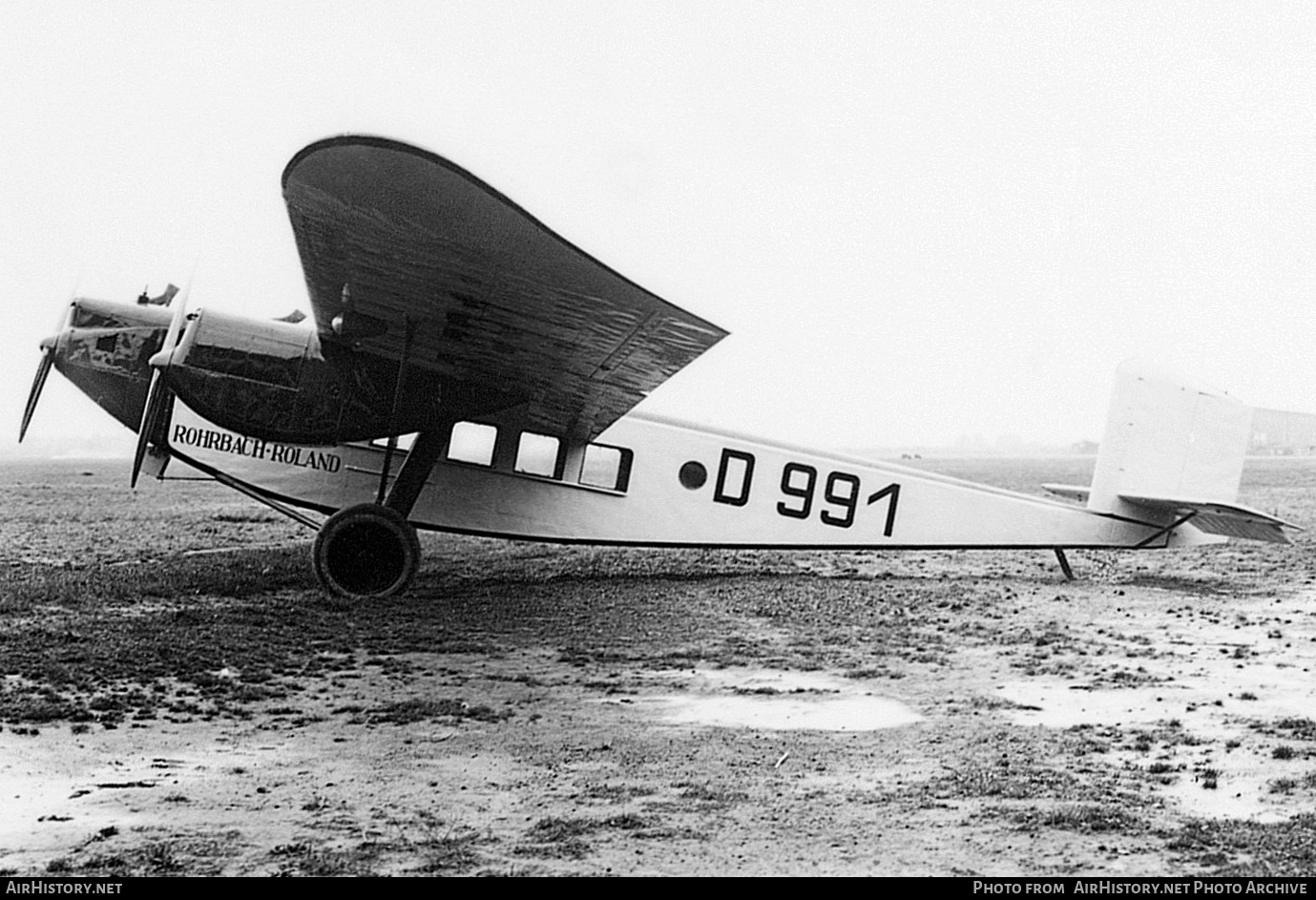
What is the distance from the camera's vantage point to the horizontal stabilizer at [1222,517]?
933 cm

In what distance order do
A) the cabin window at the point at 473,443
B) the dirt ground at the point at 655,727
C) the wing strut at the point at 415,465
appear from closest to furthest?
the dirt ground at the point at 655,727
the wing strut at the point at 415,465
the cabin window at the point at 473,443

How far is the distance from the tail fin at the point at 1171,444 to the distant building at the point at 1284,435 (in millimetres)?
70832

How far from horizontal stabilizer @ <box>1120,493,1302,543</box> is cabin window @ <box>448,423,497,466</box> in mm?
6220

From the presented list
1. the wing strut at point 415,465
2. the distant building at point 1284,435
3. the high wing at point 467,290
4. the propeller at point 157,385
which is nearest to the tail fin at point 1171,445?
the high wing at point 467,290

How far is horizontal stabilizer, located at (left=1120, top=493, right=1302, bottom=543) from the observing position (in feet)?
30.6

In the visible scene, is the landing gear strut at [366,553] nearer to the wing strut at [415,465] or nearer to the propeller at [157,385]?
the wing strut at [415,465]

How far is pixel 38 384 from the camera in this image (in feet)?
31.0

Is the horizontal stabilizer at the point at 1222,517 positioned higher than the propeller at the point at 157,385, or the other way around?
the horizontal stabilizer at the point at 1222,517

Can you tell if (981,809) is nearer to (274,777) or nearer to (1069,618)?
(274,777)

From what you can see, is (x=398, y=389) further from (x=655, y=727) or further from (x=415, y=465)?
(x=655, y=727)

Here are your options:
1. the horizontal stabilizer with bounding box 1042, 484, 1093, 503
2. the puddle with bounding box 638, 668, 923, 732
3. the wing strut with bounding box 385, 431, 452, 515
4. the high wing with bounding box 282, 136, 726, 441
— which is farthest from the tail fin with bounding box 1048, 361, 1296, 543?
the wing strut with bounding box 385, 431, 452, 515

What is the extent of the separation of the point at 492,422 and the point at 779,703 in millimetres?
4875

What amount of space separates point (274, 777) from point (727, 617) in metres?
4.77

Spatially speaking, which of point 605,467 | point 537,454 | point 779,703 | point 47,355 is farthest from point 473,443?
point 779,703
